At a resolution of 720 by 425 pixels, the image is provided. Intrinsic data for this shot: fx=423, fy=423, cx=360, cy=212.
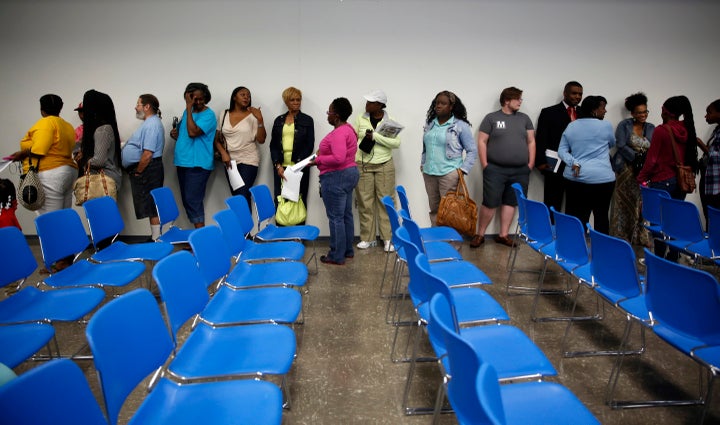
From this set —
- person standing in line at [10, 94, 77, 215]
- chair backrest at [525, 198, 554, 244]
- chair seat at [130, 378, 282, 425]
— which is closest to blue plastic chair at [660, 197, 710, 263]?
chair backrest at [525, 198, 554, 244]

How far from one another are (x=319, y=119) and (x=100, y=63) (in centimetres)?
248

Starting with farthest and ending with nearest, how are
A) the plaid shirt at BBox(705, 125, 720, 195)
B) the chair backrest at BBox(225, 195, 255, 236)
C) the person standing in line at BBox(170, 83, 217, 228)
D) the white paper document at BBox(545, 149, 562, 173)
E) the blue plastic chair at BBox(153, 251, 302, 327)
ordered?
the white paper document at BBox(545, 149, 562, 173), the person standing in line at BBox(170, 83, 217, 228), the plaid shirt at BBox(705, 125, 720, 195), the chair backrest at BBox(225, 195, 255, 236), the blue plastic chair at BBox(153, 251, 302, 327)

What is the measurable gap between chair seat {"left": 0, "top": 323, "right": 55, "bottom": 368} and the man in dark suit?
4653 millimetres

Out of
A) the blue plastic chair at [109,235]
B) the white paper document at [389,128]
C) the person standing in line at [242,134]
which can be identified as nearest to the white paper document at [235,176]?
the person standing in line at [242,134]

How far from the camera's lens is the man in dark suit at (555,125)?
15.4 feet

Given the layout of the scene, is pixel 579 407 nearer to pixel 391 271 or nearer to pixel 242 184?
pixel 391 271

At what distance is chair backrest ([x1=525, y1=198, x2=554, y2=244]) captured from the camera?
303 centimetres

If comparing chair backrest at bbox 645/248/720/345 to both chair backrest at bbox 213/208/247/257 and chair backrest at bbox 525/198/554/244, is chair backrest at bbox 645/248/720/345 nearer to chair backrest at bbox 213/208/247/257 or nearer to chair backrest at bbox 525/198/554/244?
chair backrest at bbox 525/198/554/244

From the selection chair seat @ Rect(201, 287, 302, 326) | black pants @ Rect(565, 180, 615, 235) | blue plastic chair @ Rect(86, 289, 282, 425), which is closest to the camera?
blue plastic chair @ Rect(86, 289, 282, 425)

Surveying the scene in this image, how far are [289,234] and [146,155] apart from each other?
69.3 inches

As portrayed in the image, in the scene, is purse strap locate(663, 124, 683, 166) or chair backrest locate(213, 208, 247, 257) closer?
chair backrest locate(213, 208, 247, 257)

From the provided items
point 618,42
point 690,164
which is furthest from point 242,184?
point 618,42

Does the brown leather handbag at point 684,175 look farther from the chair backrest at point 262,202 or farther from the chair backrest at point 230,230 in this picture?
the chair backrest at point 230,230

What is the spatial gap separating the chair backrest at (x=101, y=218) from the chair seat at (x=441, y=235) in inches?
93.0
